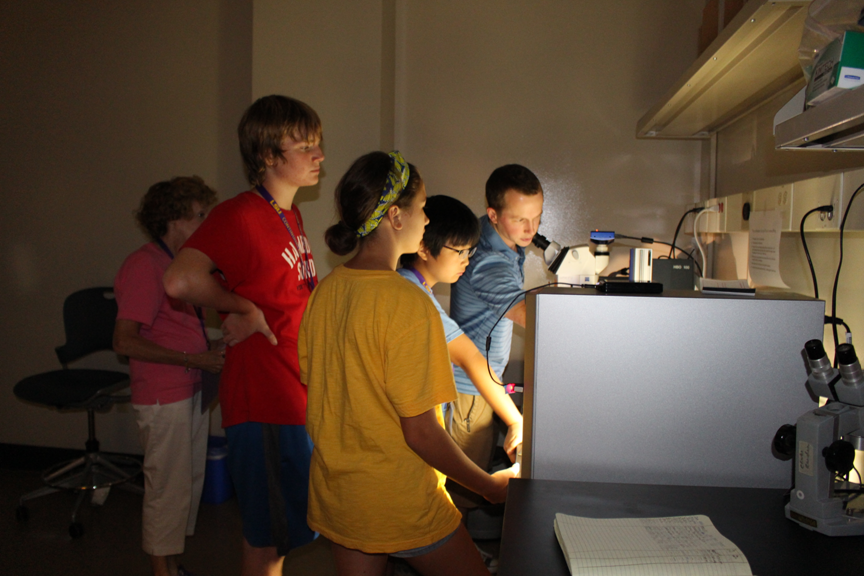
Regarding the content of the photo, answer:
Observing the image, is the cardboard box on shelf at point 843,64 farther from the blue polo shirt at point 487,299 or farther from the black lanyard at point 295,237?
the black lanyard at point 295,237

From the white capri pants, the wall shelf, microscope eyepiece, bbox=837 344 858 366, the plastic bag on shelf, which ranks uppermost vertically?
the wall shelf

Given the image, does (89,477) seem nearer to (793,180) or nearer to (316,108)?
(316,108)

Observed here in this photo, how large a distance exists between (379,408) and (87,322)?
93.2 inches

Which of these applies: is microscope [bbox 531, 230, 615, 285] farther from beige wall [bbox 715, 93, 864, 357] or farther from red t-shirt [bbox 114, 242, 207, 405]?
red t-shirt [bbox 114, 242, 207, 405]

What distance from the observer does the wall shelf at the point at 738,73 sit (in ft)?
3.60

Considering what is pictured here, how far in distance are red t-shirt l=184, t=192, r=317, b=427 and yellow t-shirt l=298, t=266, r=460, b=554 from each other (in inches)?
13.3

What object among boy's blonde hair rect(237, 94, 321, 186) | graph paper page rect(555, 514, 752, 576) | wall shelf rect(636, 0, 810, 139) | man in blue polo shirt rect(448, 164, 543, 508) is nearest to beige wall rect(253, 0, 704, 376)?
wall shelf rect(636, 0, 810, 139)

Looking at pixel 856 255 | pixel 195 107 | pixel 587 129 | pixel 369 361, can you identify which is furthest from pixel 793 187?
pixel 195 107

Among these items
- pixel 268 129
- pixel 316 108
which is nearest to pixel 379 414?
pixel 268 129

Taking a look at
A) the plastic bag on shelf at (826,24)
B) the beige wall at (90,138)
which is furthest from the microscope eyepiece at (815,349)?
the beige wall at (90,138)

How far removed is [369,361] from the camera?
1062mm

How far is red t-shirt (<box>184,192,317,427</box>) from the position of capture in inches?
55.8

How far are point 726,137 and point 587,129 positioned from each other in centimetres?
60

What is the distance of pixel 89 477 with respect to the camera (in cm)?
276
